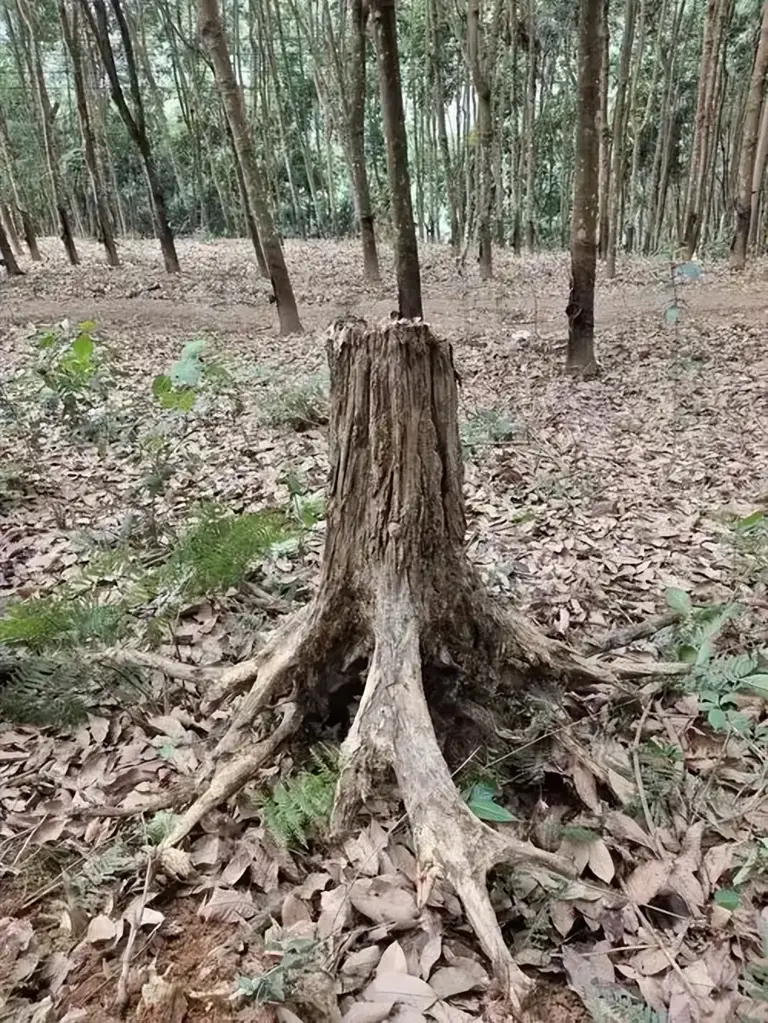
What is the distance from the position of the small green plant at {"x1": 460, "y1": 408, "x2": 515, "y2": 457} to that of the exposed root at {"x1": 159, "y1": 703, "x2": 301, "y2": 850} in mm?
3155

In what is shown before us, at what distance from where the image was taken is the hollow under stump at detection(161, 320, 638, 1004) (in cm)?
204

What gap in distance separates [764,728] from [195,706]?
2055 millimetres

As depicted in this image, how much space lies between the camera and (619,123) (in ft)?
43.9

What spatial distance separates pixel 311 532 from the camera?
405 centimetres

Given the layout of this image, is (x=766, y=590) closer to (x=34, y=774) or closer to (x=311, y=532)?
(x=311, y=532)

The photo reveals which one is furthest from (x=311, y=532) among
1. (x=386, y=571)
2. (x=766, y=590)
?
(x=766, y=590)

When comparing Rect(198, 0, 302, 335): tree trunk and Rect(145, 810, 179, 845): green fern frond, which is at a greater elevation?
Rect(198, 0, 302, 335): tree trunk

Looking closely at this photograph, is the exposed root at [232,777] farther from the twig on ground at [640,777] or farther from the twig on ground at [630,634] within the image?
the twig on ground at [630,634]

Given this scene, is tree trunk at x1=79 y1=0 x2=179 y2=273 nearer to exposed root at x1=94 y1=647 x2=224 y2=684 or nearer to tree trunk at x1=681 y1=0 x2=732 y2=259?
tree trunk at x1=681 y1=0 x2=732 y2=259

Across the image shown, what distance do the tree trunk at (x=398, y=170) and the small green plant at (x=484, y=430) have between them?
70.3 inches

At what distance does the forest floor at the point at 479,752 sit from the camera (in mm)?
1717

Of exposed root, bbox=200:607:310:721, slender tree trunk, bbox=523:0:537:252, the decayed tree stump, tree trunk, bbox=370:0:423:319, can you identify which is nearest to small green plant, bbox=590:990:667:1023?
the decayed tree stump

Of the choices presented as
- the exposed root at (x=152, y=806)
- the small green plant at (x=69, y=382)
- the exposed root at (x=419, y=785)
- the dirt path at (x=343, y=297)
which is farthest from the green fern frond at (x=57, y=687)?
the dirt path at (x=343, y=297)

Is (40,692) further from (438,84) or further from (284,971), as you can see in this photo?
(438,84)
